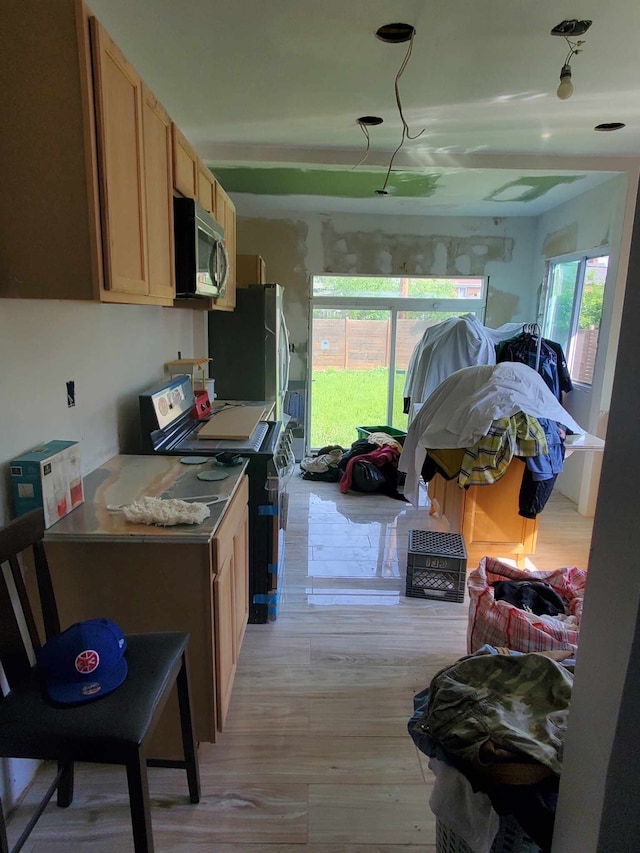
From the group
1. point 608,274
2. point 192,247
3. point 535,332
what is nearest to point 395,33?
point 192,247

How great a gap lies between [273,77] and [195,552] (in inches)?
82.0

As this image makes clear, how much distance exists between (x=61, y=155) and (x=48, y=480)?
94 centimetres

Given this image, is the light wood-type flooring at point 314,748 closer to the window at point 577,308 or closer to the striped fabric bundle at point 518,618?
the striped fabric bundle at point 518,618

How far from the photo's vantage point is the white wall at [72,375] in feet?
5.41

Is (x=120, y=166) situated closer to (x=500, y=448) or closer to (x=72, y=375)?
(x=72, y=375)

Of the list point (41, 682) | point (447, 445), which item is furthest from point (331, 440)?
point (41, 682)

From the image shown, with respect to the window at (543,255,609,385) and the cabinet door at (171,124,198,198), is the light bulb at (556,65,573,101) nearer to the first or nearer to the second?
the cabinet door at (171,124,198,198)

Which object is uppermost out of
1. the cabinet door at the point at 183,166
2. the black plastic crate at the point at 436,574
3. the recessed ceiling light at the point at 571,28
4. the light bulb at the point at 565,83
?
the recessed ceiling light at the point at 571,28

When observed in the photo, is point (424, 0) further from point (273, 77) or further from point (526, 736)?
point (526, 736)

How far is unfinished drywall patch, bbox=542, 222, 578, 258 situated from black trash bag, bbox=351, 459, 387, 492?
2.54m

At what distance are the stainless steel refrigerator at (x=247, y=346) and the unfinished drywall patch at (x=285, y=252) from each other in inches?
53.6

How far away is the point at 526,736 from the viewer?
1202mm

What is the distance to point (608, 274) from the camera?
3.97m

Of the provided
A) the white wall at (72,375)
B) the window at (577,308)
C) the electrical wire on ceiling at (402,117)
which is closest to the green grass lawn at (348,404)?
the window at (577,308)
